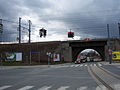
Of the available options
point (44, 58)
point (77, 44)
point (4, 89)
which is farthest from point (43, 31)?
point (77, 44)

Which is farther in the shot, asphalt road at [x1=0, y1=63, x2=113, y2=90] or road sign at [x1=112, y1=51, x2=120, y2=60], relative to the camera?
road sign at [x1=112, y1=51, x2=120, y2=60]

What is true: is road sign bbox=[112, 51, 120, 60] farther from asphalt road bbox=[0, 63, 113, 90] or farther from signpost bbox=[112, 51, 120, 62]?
asphalt road bbox=[0, 63, 113, 90]

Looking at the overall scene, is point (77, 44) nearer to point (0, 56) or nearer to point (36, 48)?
point (36, 48)

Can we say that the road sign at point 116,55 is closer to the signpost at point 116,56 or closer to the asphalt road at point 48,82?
the signpost at point 116,56

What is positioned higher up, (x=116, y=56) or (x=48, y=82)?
(x=116, y=56)

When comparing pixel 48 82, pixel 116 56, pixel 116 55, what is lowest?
pixel 48 82

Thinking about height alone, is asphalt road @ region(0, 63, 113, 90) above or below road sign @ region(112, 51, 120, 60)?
below

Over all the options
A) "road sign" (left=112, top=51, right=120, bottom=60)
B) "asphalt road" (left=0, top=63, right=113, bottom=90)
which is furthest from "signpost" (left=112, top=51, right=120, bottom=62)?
"asphalt road" (left=0, top=63, right=113, bottom=90)

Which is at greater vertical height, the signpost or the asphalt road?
the signpost

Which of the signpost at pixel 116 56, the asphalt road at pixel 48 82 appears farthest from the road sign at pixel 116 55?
the asphalt road at pixel 48 82

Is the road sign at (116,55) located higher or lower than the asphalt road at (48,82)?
higher

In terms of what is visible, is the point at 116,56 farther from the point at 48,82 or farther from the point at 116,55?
the point at 48,82

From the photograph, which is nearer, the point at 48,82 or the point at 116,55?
the point at 48,82

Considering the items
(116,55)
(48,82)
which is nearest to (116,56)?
(116,55)
